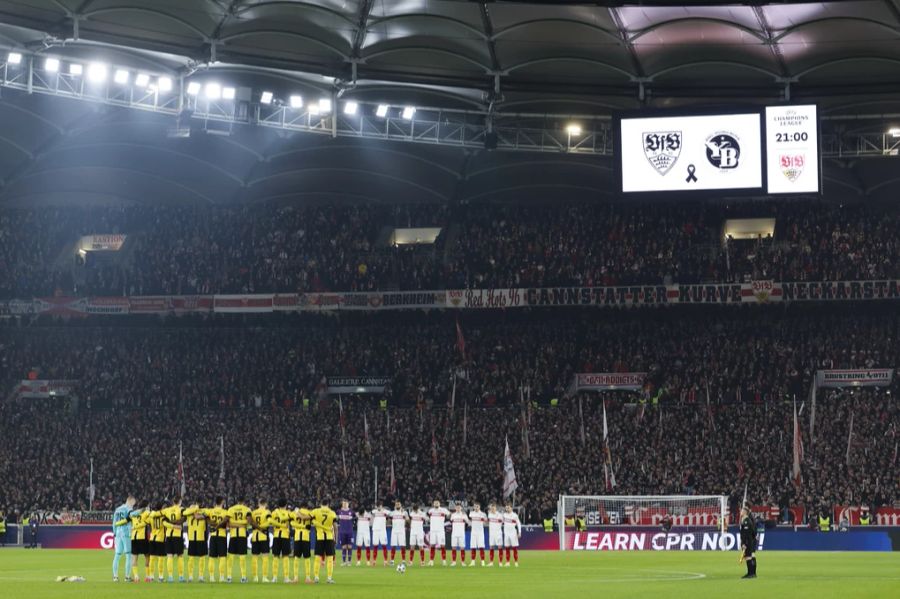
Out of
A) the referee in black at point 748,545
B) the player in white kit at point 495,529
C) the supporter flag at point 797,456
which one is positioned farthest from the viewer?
the supporter flag at point 797,456

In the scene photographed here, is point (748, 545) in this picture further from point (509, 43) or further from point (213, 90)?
point (213, 90)

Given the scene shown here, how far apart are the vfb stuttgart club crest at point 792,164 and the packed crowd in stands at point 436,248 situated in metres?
18.0

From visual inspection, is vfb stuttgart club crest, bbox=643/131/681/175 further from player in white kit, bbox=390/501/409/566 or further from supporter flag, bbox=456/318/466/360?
supporter flag, bbox=456/318/466/360

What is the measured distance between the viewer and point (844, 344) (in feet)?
201

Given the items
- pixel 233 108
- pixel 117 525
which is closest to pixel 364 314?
pixel 233 108

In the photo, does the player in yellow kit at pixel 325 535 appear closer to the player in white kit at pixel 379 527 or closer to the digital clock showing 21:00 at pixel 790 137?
the player in white kit at pixel 379 527

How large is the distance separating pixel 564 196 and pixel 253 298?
54.0 ft

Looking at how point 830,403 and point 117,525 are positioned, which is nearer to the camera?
point 117,525

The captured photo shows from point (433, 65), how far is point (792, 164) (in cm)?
1306

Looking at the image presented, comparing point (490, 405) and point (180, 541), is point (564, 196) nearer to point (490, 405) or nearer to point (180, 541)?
point (490, 405)

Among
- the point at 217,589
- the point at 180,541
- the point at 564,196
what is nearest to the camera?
the point at 217,589

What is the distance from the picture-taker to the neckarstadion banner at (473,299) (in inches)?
2330

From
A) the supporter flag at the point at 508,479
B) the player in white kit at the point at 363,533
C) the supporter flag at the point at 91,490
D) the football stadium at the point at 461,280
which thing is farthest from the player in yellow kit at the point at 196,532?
the supporter flag at the point at 91,490

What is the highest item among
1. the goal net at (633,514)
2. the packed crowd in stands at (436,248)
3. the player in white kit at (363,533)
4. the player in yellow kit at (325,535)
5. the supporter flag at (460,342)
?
the packed crowd in stands at (436,248)
